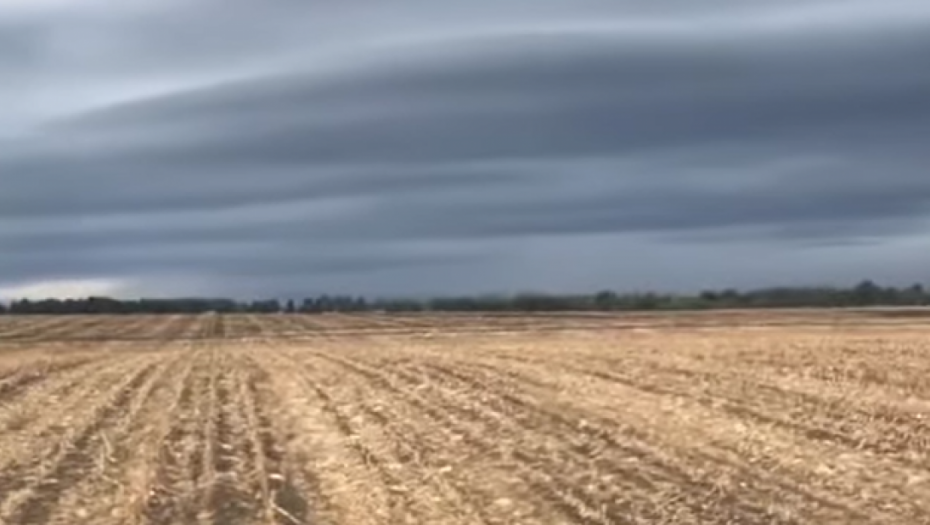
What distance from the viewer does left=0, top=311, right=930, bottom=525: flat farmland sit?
16797mm

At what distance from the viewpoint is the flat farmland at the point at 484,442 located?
55.1 feet

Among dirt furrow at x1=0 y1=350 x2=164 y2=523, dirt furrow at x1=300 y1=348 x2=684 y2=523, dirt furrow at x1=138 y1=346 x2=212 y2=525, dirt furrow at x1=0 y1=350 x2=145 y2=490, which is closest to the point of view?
dirt furrow at x1=300 y1=348 x2=684 y2=523

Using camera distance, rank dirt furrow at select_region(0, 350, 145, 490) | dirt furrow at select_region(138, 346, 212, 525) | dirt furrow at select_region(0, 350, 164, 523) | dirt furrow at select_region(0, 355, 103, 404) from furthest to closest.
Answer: dirt furrow at select_region(0, 355, 103, 404) → dirt furrow at select_region(0, 350, 145, 490) → dirt furrow at select_region(0, 350, 164, 523) → dirt furrow at select_region(138, 346, 212, 525)

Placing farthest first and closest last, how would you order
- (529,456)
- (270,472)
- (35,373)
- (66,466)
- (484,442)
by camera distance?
(35,373) → (484,442) → (66,466) → (529,456) → (270,472)

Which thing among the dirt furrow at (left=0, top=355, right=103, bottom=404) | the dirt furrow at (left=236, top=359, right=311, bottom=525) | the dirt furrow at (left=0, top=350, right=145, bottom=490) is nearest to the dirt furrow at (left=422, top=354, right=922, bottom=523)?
the dirt furrow at (left=236, top=359, right=311, bottom=525)

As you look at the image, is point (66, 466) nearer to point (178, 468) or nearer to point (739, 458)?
point (178, 468)

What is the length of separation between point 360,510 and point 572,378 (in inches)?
852

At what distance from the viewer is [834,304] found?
176 m

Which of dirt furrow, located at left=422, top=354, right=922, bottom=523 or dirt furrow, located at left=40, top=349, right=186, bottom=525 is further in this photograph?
dirt furrow, located at left=40, top=349, right=186, bottom=525

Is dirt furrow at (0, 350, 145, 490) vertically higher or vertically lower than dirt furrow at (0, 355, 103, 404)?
lower

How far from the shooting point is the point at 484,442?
76.4 feet

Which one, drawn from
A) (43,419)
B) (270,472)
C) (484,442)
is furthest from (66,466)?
(43,419)

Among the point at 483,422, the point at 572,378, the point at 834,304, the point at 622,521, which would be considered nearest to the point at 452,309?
the point at 834,304

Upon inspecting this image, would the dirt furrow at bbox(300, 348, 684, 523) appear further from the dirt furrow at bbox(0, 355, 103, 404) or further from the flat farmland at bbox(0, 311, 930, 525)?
the dirt furrow at bbox(0, 355, 103, 404)
